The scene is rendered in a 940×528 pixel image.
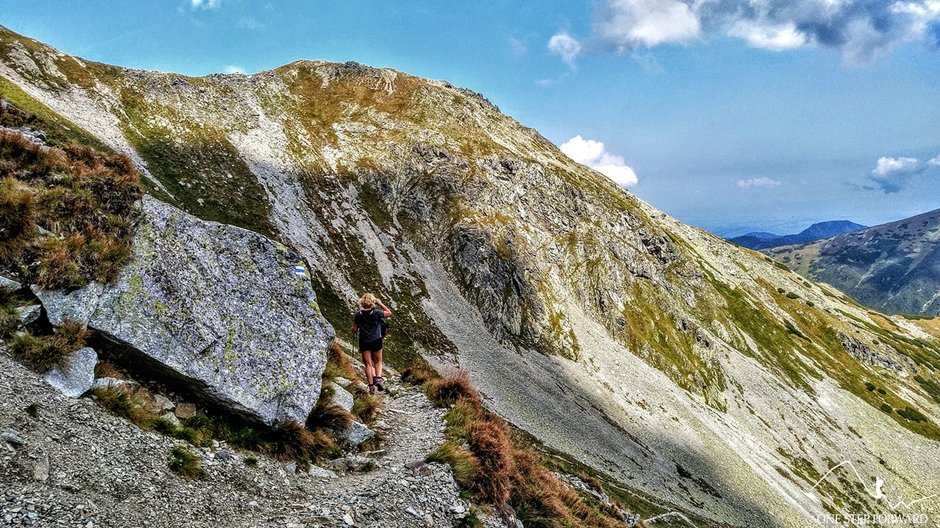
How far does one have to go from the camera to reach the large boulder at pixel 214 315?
40.1ft

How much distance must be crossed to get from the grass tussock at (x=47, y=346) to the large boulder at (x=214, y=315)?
17.9 inches

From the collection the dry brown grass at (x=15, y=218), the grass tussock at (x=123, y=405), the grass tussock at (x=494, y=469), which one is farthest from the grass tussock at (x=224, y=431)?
the dry brown grass at (x=15, y=218)

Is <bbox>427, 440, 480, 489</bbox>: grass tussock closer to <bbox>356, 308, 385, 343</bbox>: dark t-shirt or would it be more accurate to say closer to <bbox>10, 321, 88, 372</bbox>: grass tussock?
<bbox>356, 308, 385, 343</bbox>: dark t-shirt

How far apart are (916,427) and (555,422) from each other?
109 metres

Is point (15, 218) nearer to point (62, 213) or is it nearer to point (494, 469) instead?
point (62, 213)

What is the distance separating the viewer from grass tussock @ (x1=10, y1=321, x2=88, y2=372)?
10422mm

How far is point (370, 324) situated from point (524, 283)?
→ 71.2 metres

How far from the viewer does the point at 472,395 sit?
19969 mm

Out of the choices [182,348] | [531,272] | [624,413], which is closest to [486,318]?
Answer: [531,272]

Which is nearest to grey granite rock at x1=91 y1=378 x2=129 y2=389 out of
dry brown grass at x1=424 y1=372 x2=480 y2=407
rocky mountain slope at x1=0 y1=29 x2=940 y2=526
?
dry brown grass at x1=424 y1=372 x2=480 y2=407

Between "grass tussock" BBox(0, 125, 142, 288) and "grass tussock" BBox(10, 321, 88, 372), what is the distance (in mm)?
1443

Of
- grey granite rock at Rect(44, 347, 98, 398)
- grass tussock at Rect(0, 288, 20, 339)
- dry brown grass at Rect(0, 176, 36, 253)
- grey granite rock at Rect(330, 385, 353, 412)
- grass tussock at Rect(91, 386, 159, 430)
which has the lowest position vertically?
grey granite rock at Rect(330, 385, 353, 412)

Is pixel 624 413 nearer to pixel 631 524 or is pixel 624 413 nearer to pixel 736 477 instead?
pixel 736 477

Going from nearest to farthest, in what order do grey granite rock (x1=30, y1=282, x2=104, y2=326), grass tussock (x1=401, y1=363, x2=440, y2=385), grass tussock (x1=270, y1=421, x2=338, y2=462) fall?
grey granite rock (x1=30, y1=282, x2=104, y2=326), grass tussock (x1=270, y1=421, x2=338, y2=462), grass tussock (x1=401, y1=363, x2=440, y2=385)
